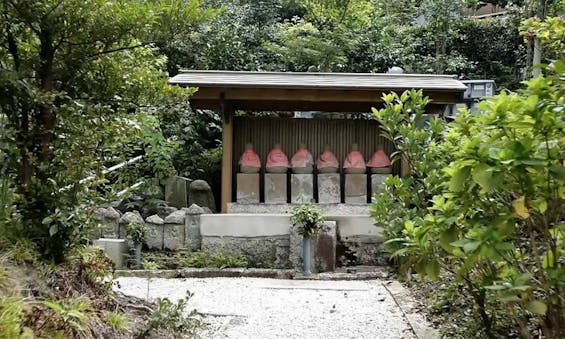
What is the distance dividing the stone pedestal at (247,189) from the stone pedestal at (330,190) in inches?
37.0

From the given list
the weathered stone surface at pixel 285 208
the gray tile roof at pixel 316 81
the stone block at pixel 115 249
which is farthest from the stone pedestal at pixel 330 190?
the stone block at pixel 115 249

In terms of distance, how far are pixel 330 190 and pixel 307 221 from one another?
1.70 metres

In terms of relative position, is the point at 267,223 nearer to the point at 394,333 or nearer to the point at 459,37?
the point at 394,333

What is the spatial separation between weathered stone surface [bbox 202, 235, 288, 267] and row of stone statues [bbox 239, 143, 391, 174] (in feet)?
4.29

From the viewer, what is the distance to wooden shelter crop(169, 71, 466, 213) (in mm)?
7145

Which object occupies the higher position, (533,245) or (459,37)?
(459,37)

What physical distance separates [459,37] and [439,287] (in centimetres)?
1064

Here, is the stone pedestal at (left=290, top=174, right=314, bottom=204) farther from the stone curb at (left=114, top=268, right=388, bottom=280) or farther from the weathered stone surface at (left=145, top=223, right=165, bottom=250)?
the weathered stone surface at (left=145, top=223, right=165, bottom=250)

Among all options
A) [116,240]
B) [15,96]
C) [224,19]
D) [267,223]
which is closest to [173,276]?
[116,240]

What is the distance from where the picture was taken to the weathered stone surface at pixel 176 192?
8.02 metres

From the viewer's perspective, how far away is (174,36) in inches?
136

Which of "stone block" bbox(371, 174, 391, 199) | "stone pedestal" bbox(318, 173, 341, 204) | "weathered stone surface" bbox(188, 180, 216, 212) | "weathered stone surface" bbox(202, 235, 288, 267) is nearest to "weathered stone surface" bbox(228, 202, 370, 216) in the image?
"stone pedestal" bbox(318, 173, 341, 204)

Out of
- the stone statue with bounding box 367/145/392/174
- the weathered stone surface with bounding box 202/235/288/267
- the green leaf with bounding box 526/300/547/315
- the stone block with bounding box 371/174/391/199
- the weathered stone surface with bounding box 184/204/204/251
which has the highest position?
the stone statue with bounding box 367/145/392/174

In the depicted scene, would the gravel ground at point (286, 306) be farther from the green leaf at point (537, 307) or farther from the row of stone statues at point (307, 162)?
the row of stone statues at point (307, 162)
